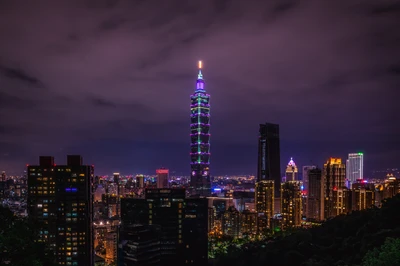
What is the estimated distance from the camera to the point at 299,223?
1508 inches

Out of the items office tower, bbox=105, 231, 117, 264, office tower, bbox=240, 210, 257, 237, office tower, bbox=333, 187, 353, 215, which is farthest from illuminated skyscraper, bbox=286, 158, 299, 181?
office tower, bbox=105, 231, 117, 264

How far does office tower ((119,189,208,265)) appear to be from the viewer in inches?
862

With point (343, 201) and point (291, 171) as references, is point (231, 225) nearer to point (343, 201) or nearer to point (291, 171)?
point (343, 201)

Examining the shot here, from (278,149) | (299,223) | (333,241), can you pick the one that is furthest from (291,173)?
(333,241)

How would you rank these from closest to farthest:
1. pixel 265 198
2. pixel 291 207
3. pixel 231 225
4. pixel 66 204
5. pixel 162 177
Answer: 1. pixel 66 204
2. pixel 231 225
3. pixel 291 207
4. pixel 265 198
5. pixel 162 177

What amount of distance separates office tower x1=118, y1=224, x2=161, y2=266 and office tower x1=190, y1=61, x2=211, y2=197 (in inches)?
1923

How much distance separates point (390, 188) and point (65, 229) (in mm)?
26988

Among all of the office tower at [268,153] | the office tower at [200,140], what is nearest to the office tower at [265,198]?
the office tower at [200,140]

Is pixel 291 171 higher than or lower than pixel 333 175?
lower

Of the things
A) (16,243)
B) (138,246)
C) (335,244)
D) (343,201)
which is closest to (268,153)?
(343,201)

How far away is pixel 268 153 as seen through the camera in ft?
237

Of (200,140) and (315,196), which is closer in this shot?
(315,196)

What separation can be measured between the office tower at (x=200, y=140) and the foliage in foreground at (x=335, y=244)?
52085 millimetres

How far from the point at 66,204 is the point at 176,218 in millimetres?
6884
